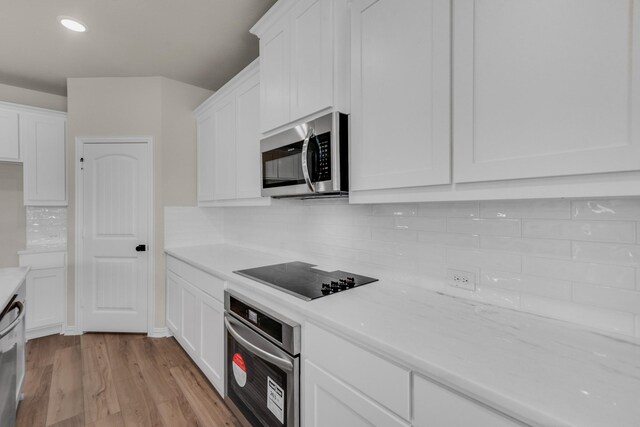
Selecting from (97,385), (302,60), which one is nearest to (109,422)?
(97,385)

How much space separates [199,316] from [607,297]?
229 cm

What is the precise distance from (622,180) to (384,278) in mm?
1083

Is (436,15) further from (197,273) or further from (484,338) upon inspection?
(197,273)

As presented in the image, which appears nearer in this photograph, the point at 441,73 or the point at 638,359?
the point at 638,359

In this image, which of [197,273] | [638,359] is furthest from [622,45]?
[197,273]

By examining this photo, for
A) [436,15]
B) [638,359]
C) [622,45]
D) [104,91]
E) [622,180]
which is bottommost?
[638,359]

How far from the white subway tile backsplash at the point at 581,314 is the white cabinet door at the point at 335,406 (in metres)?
0.67

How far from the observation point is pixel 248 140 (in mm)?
2266

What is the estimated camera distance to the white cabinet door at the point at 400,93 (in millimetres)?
1043

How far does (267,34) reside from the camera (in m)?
1.89

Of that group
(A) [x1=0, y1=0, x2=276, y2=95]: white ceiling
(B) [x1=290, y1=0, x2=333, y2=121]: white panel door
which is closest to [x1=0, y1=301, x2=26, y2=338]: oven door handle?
(B) [x1=290, y1=0, x2=333, y2=121]: white panel door

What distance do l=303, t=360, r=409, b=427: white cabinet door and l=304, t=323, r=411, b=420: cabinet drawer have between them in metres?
0.03

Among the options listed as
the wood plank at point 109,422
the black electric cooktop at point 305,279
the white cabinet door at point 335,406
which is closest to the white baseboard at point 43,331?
the wood plank at point 109,422

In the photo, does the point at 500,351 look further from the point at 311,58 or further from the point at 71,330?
the point at 71,330
